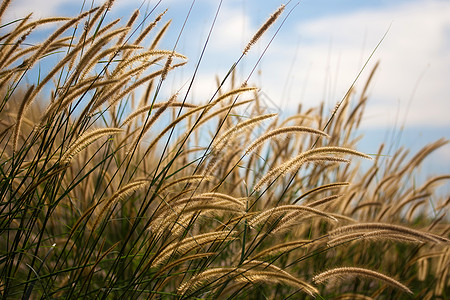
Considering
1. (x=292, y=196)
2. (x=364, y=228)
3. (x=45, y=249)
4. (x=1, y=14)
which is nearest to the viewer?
(x=364, y=228)

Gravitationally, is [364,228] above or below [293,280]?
above

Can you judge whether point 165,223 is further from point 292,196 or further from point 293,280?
point 292,196

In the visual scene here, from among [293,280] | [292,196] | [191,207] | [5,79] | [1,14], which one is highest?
[1,14]

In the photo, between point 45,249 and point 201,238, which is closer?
point 201,238

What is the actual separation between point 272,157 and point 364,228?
6.04 ft

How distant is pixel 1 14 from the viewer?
188 cm

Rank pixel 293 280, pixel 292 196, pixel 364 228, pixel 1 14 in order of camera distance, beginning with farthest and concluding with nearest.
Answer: pixel 292 196 < pixel 1 14 < pixel 364 228 < pixel 293 280

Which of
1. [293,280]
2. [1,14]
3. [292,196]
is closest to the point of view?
[293,280]

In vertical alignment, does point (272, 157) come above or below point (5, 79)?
below

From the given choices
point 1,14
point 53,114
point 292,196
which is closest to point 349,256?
point 292,196

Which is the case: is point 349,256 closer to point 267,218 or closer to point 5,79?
point 267,218

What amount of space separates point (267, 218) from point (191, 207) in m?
0.30

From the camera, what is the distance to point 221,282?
75.2 inches

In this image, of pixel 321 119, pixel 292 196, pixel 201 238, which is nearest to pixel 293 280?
pixel 201 238
